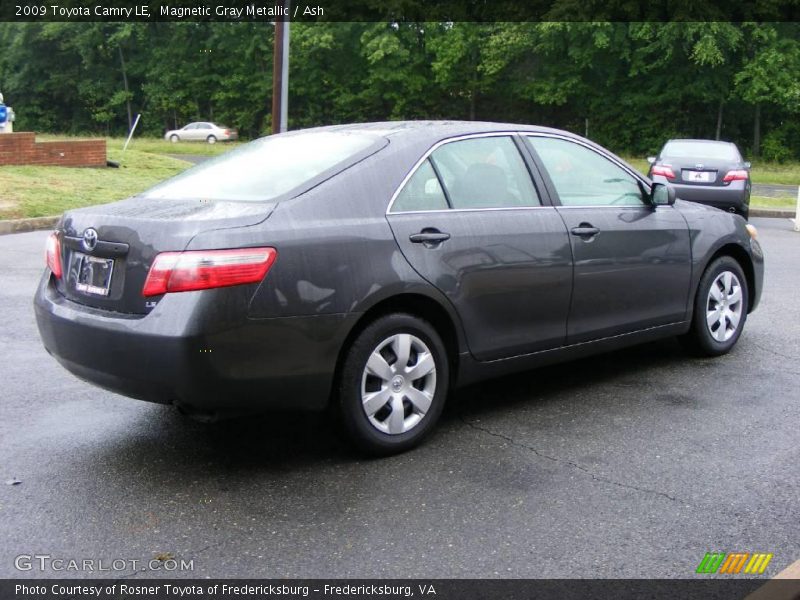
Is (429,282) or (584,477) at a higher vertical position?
(429,282)

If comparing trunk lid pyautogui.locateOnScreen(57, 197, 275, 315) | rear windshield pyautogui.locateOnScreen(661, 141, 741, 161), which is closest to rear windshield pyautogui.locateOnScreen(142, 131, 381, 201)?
trunk lid pyautogui.locateOnScreen(57, 197, 275, 315)

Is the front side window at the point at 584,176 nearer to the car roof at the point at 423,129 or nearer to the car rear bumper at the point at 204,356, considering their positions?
the car roof at the point at 423,129

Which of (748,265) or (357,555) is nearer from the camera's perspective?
(357,555)

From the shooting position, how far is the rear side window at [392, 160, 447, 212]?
4461 millimetres


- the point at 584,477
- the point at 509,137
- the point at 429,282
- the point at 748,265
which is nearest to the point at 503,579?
the point at 584,477

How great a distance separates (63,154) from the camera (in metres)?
20.1

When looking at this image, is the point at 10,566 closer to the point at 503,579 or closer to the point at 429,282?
the point at 503,579

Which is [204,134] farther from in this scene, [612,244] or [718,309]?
[612,244]

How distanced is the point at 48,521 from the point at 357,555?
1.23 meters

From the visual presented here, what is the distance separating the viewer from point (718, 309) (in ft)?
20.3

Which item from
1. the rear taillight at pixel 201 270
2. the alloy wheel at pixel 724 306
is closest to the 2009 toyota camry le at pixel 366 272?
the rear taillight at pixel 201 270

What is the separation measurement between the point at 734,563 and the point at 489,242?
1.98 m

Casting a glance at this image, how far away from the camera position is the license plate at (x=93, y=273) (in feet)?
13.2

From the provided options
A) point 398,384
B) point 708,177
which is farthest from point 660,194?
point 708,177
